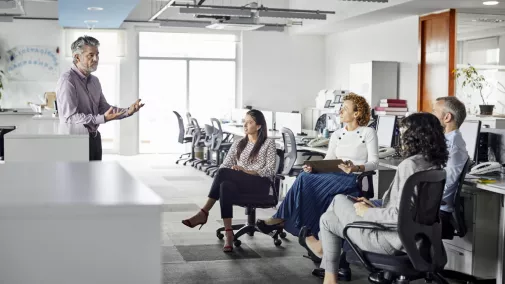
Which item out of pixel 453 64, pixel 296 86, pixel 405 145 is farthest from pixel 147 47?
pixel 405 145

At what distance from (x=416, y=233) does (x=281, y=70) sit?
1253 cm

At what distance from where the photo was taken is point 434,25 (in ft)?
35.9

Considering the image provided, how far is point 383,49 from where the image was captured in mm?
12609

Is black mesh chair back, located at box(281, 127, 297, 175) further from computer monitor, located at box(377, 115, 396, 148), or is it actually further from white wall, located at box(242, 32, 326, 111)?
white wall, located at box(242, 32, 326, 111)

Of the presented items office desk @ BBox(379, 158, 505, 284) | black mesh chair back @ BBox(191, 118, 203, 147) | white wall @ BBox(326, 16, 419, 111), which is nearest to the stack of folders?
white wall @ BBox(326, 16, 419, 111)

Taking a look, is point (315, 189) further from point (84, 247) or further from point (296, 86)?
point (296, 86)

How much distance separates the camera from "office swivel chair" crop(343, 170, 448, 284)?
11.6 feet

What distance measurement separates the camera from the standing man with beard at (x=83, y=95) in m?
4.51

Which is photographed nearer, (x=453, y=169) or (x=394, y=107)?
(x=453, y=169)

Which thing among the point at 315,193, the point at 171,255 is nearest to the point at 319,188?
the point at 315,193

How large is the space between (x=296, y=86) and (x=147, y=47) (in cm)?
361

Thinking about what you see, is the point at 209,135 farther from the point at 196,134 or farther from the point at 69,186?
the point at 69,186

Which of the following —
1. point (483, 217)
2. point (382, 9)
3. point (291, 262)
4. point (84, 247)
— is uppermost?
point (382, 9)

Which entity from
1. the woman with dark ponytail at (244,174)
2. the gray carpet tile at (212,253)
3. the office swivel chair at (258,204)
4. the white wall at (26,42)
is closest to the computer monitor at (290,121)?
the office swivel chair at (258,204)
